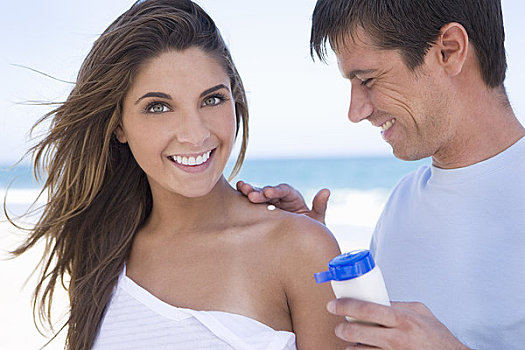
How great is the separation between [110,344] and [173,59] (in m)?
0.92

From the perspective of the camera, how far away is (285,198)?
6.82 feet

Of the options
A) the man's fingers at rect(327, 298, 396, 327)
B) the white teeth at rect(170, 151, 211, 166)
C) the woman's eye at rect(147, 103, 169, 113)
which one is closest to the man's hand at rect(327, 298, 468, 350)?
the man's fingers at rect(327, 298, 396, 327)

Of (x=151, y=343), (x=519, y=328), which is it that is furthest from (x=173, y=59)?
(x=519, y=328)

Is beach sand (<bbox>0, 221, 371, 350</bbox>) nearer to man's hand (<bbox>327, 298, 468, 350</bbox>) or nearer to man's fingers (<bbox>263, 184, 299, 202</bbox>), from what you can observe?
man's fingers (<bbox>263, 184, 299, 202</bbox>)

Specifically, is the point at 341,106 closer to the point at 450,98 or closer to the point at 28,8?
the point at 28,8

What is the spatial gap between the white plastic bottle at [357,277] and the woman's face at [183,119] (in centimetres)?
75

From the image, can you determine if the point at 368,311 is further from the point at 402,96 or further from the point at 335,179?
the point at 335,179

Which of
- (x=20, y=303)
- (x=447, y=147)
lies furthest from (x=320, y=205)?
(x=20, y=303)

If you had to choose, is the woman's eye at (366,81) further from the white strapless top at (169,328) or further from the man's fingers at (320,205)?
the white strapless top at (169,328)

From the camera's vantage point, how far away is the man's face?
6.37 feet

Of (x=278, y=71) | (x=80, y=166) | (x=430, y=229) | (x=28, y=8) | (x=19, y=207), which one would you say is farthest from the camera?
(x=278, y=71)

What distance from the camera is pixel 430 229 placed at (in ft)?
6.48

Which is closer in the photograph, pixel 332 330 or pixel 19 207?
pixel 332 330

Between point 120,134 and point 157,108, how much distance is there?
303 mm
